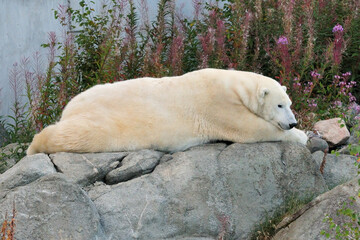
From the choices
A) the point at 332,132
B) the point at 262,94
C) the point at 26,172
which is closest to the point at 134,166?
the point at 26,172

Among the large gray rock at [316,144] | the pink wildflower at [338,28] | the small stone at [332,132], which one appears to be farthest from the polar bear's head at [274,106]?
the pink wildflower at [338,28]

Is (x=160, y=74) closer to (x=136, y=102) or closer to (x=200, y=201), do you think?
(x=136, y=102)

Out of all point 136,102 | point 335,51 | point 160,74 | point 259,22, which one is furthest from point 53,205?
point 259,22

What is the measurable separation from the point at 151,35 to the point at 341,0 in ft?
9.15

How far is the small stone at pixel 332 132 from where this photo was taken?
22.2ft

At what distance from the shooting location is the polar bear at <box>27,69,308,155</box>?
5.47 meters

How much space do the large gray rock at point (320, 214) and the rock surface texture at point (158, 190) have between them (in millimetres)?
459

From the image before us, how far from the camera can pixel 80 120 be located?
5.43m

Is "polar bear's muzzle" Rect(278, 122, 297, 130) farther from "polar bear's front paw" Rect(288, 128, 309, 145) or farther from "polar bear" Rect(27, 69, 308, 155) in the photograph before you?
"polar bear's front paw" Rect(288, 128, 309, 145)

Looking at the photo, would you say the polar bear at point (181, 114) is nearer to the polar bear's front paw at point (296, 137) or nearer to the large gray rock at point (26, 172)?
the polar bear's front paw at point (296, 137)

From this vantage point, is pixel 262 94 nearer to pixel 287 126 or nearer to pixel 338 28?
pixel 287 126

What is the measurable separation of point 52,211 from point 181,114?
1.67 m

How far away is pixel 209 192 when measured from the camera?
5.24 meters

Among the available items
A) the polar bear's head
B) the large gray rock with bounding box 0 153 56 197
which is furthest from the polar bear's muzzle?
the large gray rock with bounding box 0 153 56 197
